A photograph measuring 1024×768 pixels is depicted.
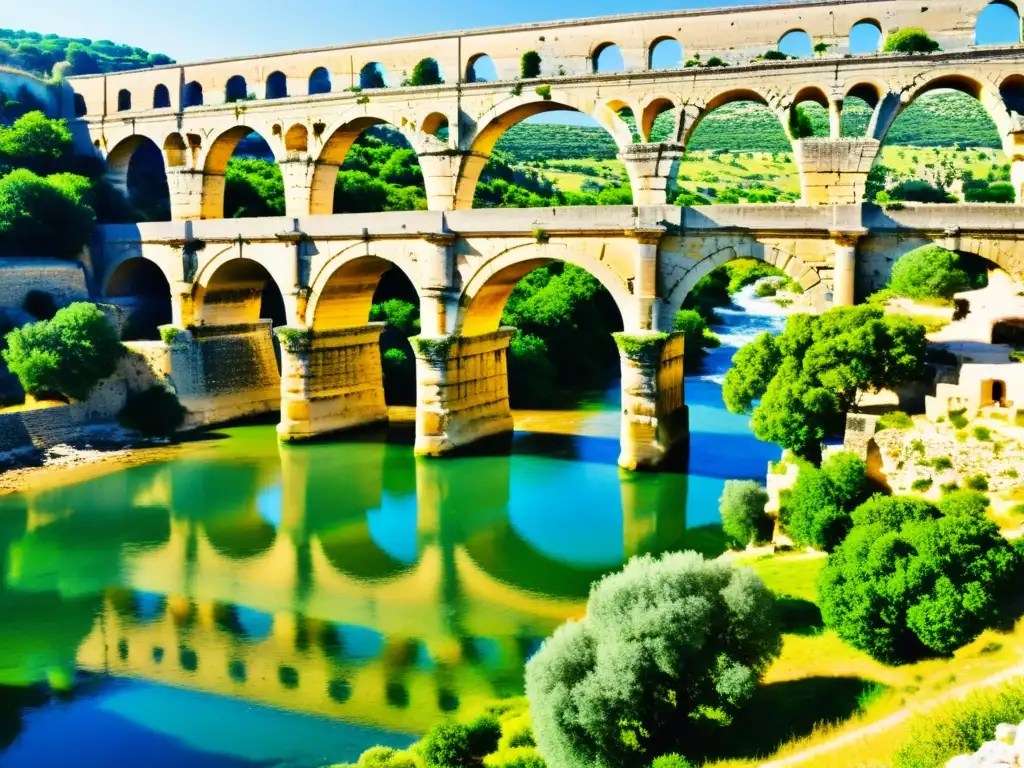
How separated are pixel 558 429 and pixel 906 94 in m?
13.9

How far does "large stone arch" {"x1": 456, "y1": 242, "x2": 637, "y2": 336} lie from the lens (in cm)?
2597

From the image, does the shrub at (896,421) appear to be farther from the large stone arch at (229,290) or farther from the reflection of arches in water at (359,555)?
the large stone arch at (229,290)

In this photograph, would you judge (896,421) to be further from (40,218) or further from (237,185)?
(237,185)

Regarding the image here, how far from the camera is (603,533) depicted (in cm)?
2267

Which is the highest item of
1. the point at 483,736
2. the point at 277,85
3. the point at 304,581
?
the point at 277,85

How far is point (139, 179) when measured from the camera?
42.3m

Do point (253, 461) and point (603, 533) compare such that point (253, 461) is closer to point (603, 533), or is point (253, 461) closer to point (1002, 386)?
point (603, 533)

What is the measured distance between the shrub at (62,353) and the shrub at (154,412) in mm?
1635

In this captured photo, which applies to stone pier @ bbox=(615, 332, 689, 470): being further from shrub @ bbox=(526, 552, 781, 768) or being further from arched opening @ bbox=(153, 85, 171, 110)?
arched opening @ bbox=(153, 85, 171, 110)

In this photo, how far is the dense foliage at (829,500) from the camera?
16984 millimetres

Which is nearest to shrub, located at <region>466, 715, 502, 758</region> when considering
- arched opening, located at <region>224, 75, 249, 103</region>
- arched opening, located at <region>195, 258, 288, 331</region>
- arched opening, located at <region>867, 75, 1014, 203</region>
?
arched opening, located at <region>195, 258, 288, 331</region>

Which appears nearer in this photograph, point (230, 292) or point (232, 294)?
point (230, 292)

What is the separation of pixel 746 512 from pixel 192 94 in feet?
94.0

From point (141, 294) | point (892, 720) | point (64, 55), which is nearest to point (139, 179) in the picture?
point (141, 294)
